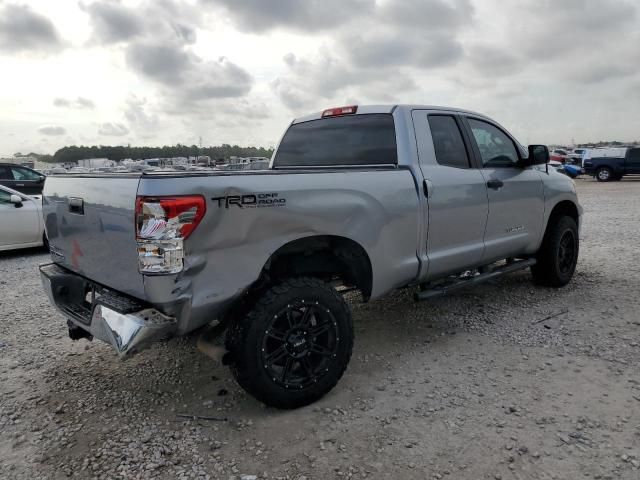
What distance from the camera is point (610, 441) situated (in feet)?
8.58

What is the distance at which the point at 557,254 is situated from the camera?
5273 millimetres

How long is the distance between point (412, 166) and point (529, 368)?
171cm

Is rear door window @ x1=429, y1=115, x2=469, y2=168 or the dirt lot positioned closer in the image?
the dirt lot

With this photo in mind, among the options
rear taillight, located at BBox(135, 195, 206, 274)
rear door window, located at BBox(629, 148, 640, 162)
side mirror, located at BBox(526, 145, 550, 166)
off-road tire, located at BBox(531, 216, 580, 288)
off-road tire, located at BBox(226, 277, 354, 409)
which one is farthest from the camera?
rear door window, located at BBox(629, 148, 640, 162)

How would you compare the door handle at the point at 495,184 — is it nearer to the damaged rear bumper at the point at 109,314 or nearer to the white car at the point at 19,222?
the damaged rear bumper at the point at 109,314

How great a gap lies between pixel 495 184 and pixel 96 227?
331cm

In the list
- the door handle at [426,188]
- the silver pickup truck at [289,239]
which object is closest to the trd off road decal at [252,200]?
the silver pickup truck at [289,239]

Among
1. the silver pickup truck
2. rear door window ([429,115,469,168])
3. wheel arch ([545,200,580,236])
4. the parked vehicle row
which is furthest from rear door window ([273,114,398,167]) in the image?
the parked vehicle row

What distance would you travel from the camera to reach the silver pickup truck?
A: 2.52 m

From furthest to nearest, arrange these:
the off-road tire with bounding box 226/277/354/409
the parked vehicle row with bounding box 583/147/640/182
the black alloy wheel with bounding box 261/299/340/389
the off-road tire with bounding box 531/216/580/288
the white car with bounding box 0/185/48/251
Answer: the parked vehicle row with bounding box 583/147/640/182
the white car with bounding box 0/185/48/251
the off-road tire with bounding box 531/216/580/288
the black alloy wheel with bounding box 261/299/340/389
the off-road tire with bounding box 226/277/354/409

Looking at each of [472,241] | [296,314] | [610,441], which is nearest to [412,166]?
[472,241]

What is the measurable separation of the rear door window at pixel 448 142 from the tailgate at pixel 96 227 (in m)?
2.48

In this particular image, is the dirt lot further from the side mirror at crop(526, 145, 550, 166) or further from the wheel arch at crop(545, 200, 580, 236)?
the side mirror at crop(526, 145, 550, 166)

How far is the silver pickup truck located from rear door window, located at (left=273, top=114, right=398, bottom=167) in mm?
13
